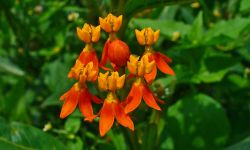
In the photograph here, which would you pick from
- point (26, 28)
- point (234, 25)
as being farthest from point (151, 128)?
point (26, 28)

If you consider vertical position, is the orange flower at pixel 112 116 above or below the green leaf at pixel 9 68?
above

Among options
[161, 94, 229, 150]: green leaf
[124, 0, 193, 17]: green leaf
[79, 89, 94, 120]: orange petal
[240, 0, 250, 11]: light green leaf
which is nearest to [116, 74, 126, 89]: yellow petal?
[79, 89, 94, 120]: orange petal

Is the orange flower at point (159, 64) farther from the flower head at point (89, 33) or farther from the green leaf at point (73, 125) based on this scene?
the green leaf at point (73, 125)

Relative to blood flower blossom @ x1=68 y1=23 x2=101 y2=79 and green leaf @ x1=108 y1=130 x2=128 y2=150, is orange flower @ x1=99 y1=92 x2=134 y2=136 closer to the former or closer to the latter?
blood flower blossom @ x1=68 y1=23 x2=101 y2=79

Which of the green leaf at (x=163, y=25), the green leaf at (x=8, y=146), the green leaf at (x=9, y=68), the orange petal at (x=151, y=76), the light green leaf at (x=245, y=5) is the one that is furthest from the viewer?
the green leaf at (x=9, y=68)

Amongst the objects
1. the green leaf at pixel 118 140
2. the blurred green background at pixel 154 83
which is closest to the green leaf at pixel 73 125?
the blurred green background at pixel 154 83
